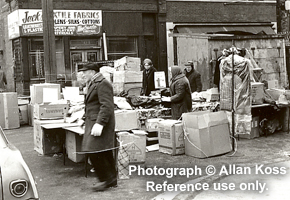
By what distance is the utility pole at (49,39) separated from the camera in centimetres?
1207

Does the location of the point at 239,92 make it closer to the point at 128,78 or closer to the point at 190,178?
the point at 128,78

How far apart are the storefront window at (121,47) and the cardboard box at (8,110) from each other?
6.56m

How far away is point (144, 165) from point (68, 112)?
1955mm

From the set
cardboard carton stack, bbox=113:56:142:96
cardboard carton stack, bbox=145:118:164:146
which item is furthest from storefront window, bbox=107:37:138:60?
cardboard carton stack, bbox=145:118:164:146

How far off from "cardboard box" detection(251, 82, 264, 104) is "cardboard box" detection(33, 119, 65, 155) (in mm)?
4837

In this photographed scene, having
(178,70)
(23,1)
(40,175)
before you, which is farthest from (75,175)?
(23,1)

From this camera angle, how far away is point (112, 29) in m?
19.7

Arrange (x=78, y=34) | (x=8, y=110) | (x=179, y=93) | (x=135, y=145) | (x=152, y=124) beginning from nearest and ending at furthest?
(x=135, y=145), (x=179, y=93), (x=152, y=124), (x=8, y=110), (x=78, y=34)

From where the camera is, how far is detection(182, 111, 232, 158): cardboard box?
27.9ft

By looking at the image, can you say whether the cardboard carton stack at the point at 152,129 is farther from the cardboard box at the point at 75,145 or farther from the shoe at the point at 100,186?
the shoe at the point at 100,186

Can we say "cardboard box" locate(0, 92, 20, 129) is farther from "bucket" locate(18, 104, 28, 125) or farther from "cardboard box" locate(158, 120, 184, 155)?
"cardboard box" locate(158, 120, 184, 155)

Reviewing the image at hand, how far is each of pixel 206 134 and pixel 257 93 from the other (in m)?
2.72

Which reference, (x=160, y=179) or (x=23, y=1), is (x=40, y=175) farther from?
(x=23, y=1)

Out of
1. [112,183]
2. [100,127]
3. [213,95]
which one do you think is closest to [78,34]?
[213,95]
